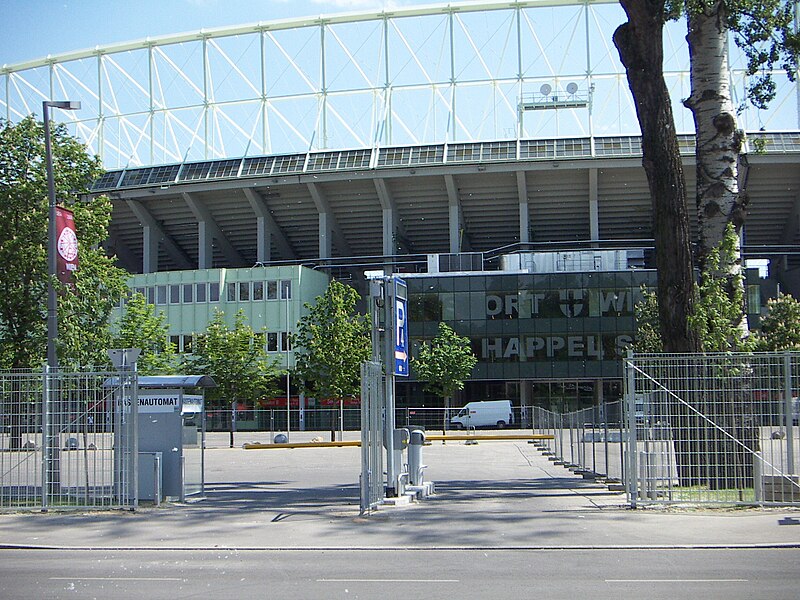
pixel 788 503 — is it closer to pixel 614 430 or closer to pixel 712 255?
pixel 712 255

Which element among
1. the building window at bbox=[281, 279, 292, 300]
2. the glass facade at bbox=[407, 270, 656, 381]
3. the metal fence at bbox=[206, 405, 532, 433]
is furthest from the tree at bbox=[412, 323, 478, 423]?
the building window at bbox=[281, 279, 292, 300]

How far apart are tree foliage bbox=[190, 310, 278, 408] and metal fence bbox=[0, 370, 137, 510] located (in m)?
31.9

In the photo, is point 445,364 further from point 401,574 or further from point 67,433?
point 401,574

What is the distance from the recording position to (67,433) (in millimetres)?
16047

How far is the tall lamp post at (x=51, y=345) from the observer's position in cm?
1590

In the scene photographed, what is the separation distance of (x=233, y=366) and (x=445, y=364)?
1309 cm

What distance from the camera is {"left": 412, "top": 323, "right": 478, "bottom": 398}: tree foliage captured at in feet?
182

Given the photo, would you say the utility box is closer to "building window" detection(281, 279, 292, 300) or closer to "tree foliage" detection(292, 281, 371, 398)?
"tree foliage" detection(292, 281, 371, 398)

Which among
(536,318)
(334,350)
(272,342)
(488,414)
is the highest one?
(536,318)

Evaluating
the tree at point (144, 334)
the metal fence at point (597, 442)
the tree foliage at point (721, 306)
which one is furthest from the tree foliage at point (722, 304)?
the tree at point (144, 334)

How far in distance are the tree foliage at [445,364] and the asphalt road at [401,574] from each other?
4375cm

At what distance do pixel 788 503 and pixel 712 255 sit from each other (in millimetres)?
4784

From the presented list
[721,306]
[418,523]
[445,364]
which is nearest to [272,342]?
[445,364]

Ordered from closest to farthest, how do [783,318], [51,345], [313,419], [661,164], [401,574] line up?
[401,574], [661,164], [51,345], [313,419], [783,318]
